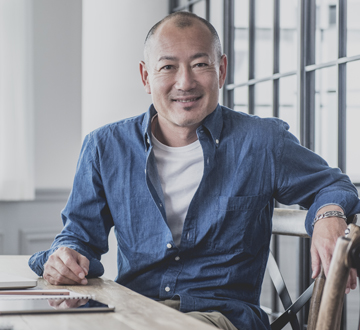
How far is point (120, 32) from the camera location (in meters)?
3.37

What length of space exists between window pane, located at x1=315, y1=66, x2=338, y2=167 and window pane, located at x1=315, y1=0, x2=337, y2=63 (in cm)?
6

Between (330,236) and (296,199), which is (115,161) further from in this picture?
(330,236)

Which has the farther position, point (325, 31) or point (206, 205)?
point (325, 31)

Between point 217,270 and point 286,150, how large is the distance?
1.22 ft

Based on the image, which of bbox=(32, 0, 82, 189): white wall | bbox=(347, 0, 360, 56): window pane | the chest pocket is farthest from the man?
bbox=(32, 0, 82, 189): white wall

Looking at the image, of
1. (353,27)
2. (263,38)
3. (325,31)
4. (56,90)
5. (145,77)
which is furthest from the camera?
(56,90)

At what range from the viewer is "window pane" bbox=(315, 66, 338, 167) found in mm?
2164

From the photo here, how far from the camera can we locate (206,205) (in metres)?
1.41

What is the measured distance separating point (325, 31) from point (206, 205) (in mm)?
1120

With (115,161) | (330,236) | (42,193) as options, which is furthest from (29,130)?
(330,236)

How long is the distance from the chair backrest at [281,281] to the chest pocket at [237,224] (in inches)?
3.2

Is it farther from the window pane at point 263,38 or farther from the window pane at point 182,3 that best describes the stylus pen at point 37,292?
the window pane at point 182,3

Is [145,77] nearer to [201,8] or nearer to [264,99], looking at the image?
[264,99]

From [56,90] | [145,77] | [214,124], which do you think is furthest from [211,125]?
[56,90]
